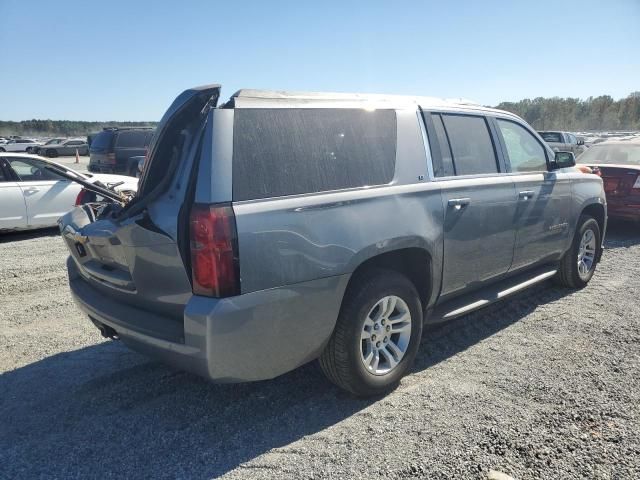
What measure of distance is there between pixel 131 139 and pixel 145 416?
13.7m

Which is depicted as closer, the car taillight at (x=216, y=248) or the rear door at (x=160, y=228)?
the car taillight at (x=216, y=248)

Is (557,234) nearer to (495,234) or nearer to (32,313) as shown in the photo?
(495,234)

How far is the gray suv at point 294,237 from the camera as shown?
257 centimetres

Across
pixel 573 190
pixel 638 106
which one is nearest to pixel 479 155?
pixel 573 190

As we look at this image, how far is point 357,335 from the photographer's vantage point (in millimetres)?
3074

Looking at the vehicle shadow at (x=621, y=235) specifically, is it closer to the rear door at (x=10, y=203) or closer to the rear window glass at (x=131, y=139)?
the rear door at (x=10, y=203)

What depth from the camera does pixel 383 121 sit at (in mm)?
3391

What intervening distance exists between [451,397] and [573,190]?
294cm

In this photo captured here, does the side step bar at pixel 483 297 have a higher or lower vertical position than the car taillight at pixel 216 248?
lower

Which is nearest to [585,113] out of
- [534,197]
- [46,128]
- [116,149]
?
[116,149]

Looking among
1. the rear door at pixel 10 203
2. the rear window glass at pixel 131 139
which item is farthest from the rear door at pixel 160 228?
the rear window glass at pixel 131 139

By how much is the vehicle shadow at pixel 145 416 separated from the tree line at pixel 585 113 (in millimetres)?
66542

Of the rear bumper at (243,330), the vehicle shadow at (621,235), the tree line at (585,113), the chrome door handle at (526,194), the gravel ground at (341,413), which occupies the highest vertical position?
the tree line at (585,113)

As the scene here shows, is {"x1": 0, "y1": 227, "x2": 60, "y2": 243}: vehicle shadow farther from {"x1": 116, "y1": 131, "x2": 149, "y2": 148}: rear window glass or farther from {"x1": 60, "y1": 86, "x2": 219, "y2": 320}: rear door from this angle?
{"x1": 116, "y1": 131, "x2": 149, "y2": 148}: rear window glass
